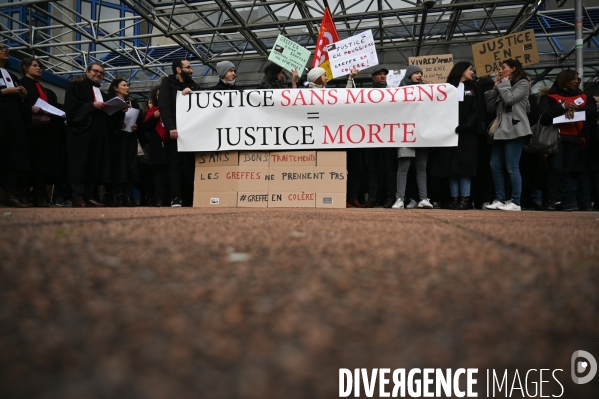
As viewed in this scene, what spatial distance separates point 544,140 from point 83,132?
4724mm

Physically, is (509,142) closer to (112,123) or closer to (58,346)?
(112,123)

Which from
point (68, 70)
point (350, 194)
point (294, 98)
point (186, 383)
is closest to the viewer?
point (186, 383)

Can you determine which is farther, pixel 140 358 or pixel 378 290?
pixel 378 290

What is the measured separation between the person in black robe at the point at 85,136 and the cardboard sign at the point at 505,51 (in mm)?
4647

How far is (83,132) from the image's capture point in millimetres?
4754

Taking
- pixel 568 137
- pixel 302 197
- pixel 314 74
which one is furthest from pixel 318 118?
pixel 568 137

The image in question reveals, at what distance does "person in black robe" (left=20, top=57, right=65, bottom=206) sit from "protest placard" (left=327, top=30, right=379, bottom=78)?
316cm

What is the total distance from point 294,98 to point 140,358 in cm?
442

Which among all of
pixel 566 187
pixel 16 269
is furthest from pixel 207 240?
pixel 566 187

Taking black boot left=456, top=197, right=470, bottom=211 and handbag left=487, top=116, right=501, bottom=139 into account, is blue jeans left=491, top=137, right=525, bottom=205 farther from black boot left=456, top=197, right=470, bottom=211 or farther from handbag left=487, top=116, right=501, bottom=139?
black boot left=456, top=197, right=470, bottom=211

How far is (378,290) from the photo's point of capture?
0.62m

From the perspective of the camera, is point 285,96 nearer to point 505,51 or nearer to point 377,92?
point 377,92

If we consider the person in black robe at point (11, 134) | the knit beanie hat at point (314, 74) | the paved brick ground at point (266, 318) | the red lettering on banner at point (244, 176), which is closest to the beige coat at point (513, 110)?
the knit beanie hat at point (314, 74)

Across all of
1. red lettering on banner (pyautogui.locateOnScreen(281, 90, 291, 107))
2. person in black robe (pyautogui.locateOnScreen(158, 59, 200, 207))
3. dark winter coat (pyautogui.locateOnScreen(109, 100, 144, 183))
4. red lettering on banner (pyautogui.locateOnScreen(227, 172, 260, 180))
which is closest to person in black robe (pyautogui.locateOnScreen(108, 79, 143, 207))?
dark winter coat (pyautogui.locateOnScreen(109, 100, 144, 183))
